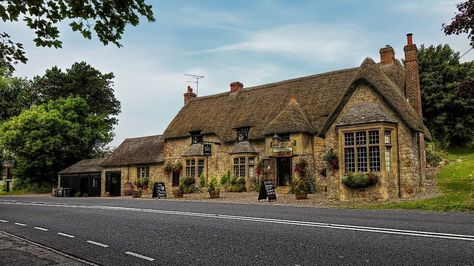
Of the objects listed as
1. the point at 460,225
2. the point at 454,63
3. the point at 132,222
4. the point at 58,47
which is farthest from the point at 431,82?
the point at 58,47

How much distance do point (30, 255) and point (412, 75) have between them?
2545 centimetres

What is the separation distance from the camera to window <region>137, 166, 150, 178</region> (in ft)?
125

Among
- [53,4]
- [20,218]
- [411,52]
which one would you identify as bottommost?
[20,218]

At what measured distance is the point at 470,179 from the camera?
950 inches

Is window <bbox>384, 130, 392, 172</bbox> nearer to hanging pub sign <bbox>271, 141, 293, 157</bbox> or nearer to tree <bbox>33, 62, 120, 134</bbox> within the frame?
hanging pub sign <bbox>271, 141, 293, 157</bbox>

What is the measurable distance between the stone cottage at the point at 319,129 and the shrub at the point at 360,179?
29cm

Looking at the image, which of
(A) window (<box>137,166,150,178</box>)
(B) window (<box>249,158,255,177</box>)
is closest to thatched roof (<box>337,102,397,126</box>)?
(B) window (<box>249,158,255,177</box>)

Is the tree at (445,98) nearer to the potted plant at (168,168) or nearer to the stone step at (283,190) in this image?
the stone step at (283,190)

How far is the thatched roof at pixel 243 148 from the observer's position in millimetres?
30156

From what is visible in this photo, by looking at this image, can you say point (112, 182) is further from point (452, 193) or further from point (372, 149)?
point (452, 193)

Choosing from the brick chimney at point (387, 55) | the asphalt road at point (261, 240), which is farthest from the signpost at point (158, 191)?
the brick chimney at point (387, 55)

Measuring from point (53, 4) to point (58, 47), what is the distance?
692 mm

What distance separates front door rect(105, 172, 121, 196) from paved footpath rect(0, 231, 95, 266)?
32.0 meters

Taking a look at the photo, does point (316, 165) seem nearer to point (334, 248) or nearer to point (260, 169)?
point (260, 169)
